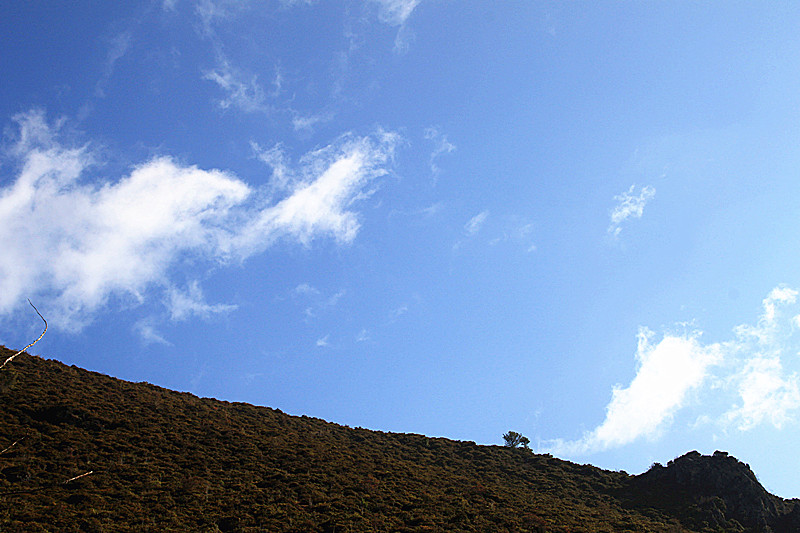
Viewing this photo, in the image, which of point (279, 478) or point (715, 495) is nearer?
point (279, 478)

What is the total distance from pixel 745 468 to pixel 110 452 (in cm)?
5174

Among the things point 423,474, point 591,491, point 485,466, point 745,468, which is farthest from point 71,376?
point 745,468

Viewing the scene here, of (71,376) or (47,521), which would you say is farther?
(71,376)

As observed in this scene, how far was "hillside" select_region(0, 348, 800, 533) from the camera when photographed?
1054 inches

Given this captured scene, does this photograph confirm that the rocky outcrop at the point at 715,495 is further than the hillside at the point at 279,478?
Yes

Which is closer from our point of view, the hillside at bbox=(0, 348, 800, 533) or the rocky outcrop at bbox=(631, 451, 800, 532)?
the hillside at bbox=(0, 348, 800, 533)

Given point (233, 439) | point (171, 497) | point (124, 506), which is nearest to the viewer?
point (124, 506)

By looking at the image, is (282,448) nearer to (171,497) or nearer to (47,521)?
(171,497)

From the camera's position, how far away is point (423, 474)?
141ft

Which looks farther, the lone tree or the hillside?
the lone tree

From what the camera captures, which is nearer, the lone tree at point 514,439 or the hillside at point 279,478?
the hillside at point 279,478

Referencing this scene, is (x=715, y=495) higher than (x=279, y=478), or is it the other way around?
(x=715, y=495)

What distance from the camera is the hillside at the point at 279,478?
1054 inches

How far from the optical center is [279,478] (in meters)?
34.6
